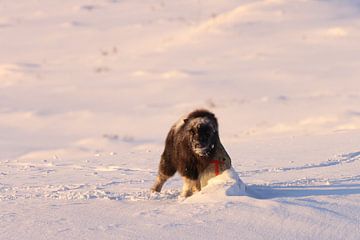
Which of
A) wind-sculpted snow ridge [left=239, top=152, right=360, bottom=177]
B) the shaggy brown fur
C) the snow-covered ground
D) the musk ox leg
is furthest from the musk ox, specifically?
wind-sculpted snow ridge [left=239, top=152, right=360, bottom=177]

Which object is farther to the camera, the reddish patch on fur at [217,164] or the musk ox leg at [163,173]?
the musk ox leg at [163,173]

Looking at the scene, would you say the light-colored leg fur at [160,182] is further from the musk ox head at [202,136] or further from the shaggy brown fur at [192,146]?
the musk ox head at [202,136]

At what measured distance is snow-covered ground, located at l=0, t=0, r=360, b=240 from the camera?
456cm

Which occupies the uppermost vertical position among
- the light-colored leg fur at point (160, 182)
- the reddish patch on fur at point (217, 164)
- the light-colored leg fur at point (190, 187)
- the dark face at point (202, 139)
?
the dark face at point (202, 139)

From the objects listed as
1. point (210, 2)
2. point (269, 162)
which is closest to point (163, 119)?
point (269, 162)

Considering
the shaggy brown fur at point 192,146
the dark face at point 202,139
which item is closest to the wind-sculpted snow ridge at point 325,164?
the shaggy brown fur at point 192,146

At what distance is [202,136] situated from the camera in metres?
5.64

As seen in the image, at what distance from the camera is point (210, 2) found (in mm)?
21781

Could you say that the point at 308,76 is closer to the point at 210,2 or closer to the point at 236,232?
the point at 210,2

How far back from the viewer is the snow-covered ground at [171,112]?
456 cm

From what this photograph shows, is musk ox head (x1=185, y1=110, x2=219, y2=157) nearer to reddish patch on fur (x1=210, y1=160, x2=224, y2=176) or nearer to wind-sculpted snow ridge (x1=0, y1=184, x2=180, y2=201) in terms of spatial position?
reddish patch on fur (x1=210, y1=160, x2=224, y2=176)

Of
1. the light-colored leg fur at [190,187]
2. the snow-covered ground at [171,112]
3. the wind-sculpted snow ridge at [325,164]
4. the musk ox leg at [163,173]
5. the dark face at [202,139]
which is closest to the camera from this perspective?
the snow-covered ground at [171,112]

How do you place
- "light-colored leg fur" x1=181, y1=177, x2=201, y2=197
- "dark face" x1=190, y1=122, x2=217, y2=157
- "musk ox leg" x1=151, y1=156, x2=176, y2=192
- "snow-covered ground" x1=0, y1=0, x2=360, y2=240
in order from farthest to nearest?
"musk ox leg" x1=151, y1=156, x2=176, y2=192
"light-colored leg fur" x1=181, y1=177, x2=201, y2=197
"dark face" x1=190, y1=122, x2=217, y2=157
"snow-covered ground" x1=0, y1=0, x2=360, y2=240

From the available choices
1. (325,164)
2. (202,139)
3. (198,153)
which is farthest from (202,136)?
(325,164)
